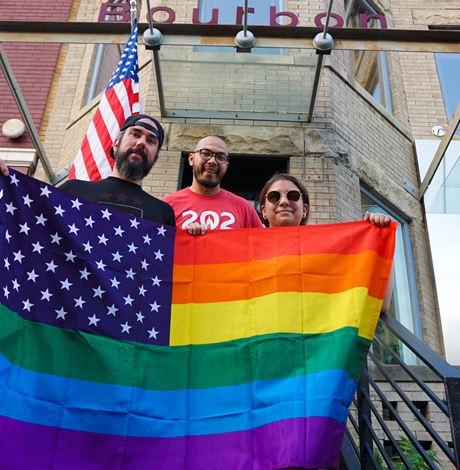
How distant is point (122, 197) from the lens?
333 cm

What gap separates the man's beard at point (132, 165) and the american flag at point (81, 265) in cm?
38

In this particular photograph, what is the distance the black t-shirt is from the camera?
3287 millimetres

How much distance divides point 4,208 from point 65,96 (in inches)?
301

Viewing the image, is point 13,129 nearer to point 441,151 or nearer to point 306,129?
point 306,129

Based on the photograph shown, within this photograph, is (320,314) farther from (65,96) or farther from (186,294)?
(65,96)

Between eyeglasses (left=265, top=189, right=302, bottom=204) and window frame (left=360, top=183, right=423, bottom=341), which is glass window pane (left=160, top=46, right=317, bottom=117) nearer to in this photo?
window frame (left=360, top=183, right=423, bottom=341)

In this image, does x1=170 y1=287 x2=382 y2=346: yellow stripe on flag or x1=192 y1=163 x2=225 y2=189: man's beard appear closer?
x1=170 y1=287 x2=382 y2=346: yellow stripe on flag

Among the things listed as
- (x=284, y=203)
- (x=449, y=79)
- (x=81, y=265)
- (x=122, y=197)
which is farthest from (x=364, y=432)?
(x=449, y=79)

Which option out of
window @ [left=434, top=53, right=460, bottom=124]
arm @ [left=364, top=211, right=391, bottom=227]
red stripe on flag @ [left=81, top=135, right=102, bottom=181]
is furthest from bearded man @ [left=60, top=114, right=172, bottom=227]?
window @ [left=434, top=53, right=460, bottom=124]

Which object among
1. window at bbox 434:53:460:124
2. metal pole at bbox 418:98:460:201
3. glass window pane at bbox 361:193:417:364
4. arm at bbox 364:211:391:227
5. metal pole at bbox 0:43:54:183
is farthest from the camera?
window at bbox 434:53:460:124

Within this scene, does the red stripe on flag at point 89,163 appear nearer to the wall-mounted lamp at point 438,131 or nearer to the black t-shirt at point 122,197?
the black t-shirt at point 122,197

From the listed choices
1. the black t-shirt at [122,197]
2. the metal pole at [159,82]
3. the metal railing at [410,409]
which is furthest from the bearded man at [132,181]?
the metal pole at [159,82]

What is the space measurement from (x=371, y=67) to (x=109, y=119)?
18.3 feet

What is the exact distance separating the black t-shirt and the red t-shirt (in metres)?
0.53
